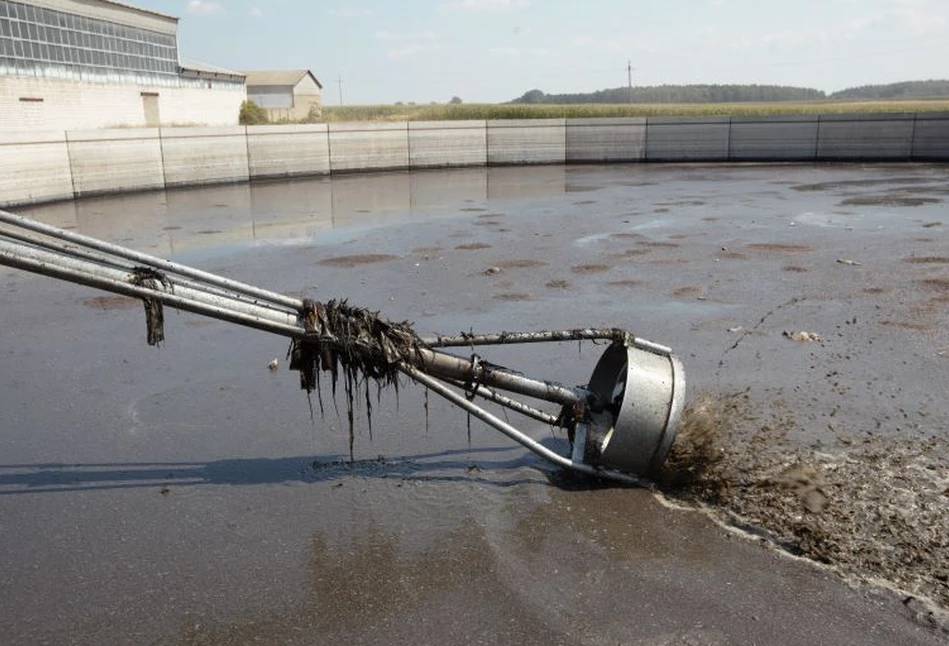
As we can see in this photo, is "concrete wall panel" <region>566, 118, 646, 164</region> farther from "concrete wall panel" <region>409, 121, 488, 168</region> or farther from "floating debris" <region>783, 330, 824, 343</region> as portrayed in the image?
"floating debris" <region>783, 330, 824, 343</region>

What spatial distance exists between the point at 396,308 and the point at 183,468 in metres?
4.30

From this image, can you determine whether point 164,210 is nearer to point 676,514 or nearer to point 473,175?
point 473,175

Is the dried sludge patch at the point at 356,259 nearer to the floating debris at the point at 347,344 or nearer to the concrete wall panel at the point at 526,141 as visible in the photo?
the floating debris at the point at 347,344

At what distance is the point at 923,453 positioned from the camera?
17.1 ft

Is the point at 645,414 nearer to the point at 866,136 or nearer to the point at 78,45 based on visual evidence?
the point at 866,136

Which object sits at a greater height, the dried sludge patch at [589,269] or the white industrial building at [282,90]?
the white industrial building at [282,90]

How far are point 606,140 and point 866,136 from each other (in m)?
8.74

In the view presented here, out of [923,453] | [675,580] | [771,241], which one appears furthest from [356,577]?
[771,241]

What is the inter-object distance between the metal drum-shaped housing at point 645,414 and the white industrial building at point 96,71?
864 inches

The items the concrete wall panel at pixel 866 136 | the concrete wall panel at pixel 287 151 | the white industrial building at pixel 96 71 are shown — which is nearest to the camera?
the concrete wall panel at pixel 287 151

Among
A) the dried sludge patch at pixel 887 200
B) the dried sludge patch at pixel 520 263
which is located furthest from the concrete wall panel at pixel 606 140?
the dried sludge patch at pixel 520 263

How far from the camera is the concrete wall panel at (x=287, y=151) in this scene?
26.4 meters

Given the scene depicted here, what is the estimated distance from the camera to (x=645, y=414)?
4695mm

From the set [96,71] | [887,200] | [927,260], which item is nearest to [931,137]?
[887,200]
